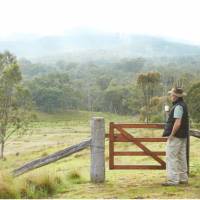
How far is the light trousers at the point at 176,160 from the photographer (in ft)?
34.3

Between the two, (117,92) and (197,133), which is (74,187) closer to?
(197,133)

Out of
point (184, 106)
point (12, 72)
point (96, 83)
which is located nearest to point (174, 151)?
point (184, 106)

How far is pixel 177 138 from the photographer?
1042 cm

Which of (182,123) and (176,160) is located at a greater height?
(182,123)

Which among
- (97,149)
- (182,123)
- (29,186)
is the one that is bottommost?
(29,186)

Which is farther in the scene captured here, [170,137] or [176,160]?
[176,160]

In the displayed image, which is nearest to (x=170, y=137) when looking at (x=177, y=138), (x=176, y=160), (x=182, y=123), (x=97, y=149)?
(x=177, y=138)

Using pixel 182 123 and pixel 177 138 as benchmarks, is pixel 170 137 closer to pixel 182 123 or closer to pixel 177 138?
pixel 177 138

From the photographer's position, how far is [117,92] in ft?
409

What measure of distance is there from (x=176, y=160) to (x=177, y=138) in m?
0.48

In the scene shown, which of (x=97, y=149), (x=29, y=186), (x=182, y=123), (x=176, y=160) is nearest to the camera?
(x=29, y=186)

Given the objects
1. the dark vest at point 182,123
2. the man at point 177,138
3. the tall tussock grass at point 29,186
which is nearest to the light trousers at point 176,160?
the man at point 177,138

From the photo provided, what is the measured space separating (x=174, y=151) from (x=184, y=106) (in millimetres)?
948

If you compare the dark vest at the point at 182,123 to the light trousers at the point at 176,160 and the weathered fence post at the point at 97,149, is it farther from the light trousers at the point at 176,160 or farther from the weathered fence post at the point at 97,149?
the weathered fence post at the point at 97,149
